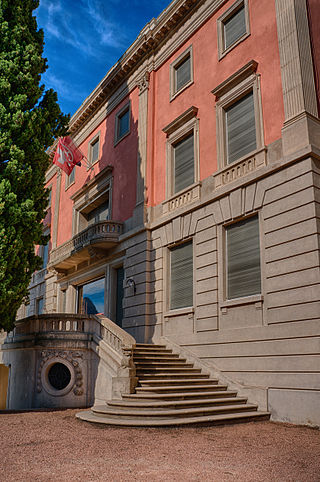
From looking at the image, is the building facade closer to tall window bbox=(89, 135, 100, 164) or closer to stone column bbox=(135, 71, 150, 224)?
stone column bbox=(135, 71, 150, 224)

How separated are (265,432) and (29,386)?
26.8 ft

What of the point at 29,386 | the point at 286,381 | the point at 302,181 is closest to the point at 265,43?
the point at 302,181

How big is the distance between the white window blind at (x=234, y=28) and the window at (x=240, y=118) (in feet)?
5.73

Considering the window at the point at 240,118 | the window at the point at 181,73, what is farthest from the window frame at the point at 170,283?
the window at the point at 181,73

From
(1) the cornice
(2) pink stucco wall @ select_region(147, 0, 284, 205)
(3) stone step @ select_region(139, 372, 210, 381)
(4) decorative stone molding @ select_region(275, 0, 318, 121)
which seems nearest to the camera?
(4) decorative stone molding @ select_region(275, 0, 318, 121)

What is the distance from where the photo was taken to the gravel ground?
5.48 m

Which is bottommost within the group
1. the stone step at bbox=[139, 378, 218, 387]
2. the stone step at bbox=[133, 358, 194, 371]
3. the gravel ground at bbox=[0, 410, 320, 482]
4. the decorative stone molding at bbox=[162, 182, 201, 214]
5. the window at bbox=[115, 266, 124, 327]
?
the gravel ground at bbox=[0, 410, 320, 482]

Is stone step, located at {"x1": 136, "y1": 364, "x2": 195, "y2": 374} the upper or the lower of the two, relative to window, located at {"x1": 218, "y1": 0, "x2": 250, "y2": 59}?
lower

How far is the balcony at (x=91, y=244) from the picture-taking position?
18.9 m

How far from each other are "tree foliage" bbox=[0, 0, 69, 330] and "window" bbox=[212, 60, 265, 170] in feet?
19.0

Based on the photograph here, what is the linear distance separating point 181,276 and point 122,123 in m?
9.90

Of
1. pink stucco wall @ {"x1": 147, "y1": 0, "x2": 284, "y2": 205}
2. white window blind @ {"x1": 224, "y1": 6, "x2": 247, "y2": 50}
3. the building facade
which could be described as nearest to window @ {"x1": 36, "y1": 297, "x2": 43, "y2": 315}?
the building facade

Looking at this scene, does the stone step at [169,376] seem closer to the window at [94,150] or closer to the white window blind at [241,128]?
the white window blind at [241,128]

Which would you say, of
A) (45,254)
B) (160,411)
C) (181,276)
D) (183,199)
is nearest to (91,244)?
(183,199)
